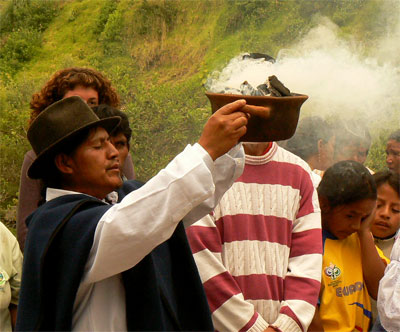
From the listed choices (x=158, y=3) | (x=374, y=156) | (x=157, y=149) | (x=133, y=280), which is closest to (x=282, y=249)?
(x=133, y=280)

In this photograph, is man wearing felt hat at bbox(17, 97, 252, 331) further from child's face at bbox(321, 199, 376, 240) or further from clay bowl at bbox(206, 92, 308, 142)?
child's face at bbox(321, 199, 376, 240)

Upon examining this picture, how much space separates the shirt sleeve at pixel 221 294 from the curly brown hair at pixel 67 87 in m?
1.17

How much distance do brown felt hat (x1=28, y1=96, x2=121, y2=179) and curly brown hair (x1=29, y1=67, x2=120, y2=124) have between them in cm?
115

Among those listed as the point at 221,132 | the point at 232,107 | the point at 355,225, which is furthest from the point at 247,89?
the point at 355,225

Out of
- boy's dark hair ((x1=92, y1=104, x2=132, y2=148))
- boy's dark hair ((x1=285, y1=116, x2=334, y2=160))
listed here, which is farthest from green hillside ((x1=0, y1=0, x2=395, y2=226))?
boy's dark hair ((x1=92, y1=104, x2=132, y2=148))

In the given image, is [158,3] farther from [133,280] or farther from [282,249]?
[133,280]

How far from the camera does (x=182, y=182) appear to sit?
184 centimetres

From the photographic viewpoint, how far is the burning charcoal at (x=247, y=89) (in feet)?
7.72

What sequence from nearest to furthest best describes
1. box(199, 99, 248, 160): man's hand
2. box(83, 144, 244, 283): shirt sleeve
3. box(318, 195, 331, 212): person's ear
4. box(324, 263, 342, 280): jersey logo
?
1. box(83, 144, 244, 283): shirt sleeve
2. box(199, 99, 248, 160): man's hand
3. box(324, 263, 342, 280): jersey logo
4. box(318, 195, 331, 212): person's ear

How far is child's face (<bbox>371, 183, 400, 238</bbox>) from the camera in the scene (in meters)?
3.53

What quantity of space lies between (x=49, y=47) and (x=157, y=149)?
4.93 ft

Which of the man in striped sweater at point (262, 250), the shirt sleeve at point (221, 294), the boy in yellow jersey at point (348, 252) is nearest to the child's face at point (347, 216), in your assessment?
the boy in yellow jersey at point (348, 252)

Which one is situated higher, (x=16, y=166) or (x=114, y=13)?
(x=114, y=13)

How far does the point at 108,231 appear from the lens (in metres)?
1.82
